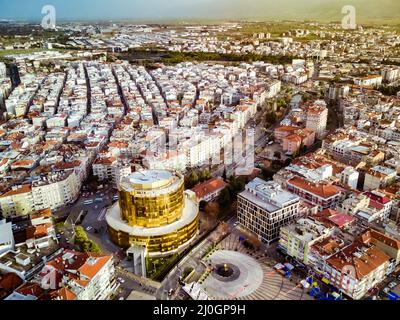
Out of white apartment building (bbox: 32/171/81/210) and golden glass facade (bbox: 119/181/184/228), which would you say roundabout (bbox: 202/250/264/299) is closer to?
golden glass facade (bbox: 119/181/184/228)

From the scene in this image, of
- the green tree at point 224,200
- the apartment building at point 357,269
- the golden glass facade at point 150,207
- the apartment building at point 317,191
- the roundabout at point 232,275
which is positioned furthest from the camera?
the green tree at point 224,200

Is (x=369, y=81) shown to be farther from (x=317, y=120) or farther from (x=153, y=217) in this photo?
(x=153, y=217)

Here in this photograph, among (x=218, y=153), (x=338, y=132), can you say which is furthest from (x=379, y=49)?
(x=218, y=153)

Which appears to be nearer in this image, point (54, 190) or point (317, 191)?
point (317, 191)

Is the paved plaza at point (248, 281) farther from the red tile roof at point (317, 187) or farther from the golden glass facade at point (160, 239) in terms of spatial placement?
the red tile roof at point (317, 187)

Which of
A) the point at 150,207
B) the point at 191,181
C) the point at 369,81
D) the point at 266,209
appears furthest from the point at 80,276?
the point at 369,81

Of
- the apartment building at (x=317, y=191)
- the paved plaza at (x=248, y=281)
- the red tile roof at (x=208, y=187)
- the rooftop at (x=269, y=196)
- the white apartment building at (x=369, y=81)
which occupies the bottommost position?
the paved plaza at (x=248, y=281)

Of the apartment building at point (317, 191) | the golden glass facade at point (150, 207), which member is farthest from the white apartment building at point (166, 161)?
the apartment building at point (317, 191)
